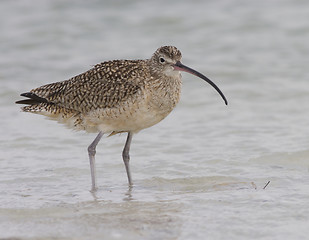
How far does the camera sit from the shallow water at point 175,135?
19.2 feet

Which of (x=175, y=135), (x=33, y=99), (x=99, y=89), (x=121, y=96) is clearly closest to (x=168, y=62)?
(x=121, y=96)

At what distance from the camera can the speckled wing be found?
279 inches

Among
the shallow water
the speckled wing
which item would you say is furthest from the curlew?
the shallow water

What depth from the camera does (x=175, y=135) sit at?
9.25 m

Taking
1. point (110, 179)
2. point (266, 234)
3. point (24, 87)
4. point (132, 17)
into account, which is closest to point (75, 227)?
point (266, 234)

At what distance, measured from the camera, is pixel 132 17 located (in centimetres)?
1508

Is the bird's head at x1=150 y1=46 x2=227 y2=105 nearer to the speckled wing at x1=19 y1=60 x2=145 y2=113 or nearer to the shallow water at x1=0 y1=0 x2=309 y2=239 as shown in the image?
the speckled wing at x1=19 y1=60 x2=145 y2=113

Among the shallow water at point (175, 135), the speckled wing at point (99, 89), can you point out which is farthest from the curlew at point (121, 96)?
the shallow water at point (175, 135)

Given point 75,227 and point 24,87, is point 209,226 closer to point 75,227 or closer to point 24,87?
point 75,227

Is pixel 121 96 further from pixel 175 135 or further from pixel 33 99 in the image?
pixel 175 135

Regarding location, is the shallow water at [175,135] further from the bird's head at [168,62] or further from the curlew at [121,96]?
the bird's head at [168,62]

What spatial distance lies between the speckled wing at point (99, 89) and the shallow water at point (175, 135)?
80cm

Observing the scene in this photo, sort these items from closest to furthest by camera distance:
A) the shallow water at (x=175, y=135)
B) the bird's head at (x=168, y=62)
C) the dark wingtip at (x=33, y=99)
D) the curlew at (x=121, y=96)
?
the shallow water at (x=175, y=135), the curlew at (x=121, y=96), the bird's head at (x=168, y=62), the dark wingtip at (x=33, y=99)

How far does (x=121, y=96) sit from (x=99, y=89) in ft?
1.12
